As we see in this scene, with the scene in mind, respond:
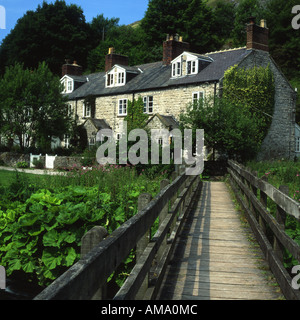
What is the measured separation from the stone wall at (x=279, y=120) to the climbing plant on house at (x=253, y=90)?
0.88 metres

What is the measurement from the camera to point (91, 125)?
117 ft

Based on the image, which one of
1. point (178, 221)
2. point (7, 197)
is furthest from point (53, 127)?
point (178, 221)

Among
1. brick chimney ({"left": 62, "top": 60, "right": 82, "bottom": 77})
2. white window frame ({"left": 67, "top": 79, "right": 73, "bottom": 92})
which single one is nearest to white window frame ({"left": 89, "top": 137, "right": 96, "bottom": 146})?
white window frame ({"left": 67, "top": 79, "right": 73, "bottom": 92})

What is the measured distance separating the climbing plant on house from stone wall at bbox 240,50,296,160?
0.88 meters

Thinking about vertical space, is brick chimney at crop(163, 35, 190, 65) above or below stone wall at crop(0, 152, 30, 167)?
above

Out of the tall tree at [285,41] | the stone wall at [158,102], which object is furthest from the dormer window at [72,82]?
the tall tree at [285,41]

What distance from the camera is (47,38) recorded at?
195 feet

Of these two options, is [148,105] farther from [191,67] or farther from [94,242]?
[94,242]

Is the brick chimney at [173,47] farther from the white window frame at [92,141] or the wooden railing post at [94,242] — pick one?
the wooden railing post at [94,242]

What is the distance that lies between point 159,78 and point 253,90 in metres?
8.34

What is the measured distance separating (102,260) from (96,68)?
60.7 metres

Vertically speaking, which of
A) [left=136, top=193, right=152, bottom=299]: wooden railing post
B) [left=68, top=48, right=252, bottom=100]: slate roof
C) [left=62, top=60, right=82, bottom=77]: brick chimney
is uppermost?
[left=62, top=60, right=82, bottom=77]: brick chimney

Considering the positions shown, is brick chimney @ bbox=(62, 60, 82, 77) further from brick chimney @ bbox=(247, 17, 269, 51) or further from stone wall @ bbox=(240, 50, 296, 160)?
stone wall @ bbox=(240, 50, 296, 160)

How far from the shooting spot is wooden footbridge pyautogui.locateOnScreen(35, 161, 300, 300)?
2201 millimetres
